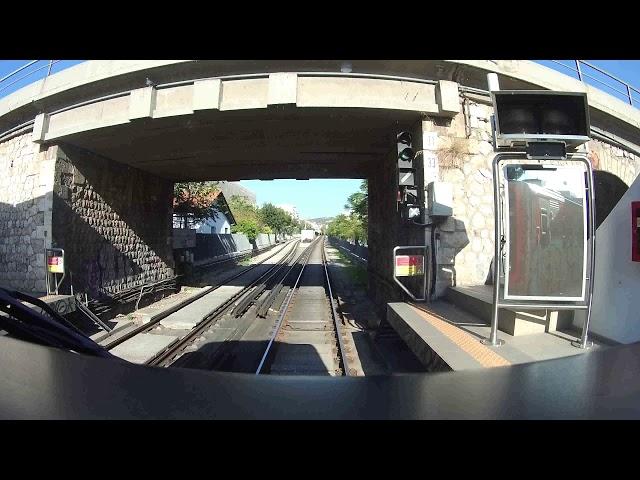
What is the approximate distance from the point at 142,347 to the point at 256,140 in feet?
19.2

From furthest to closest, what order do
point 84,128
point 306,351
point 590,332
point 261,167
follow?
point 261,167
point 84,128
point 306,351
point 590,332

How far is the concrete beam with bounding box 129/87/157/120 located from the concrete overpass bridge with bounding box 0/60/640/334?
0.08 ft

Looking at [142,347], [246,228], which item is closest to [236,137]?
[142,347]

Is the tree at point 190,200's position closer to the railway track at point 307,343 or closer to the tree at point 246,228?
the railway track at point 307,343

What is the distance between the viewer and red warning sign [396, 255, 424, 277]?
6215 mm

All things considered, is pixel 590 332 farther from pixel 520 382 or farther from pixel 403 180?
pixel 403 180

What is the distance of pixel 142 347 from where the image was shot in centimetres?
702

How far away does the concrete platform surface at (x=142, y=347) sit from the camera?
644cm

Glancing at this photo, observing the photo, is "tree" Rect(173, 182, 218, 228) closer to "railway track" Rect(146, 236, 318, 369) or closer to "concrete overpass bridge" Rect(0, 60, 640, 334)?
"concrete overpass bridge" Rect(0, 60, 640, 334)

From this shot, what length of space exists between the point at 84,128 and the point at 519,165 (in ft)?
29.4

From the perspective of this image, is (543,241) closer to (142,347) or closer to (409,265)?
(409,265)

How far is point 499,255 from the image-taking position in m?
3.69
